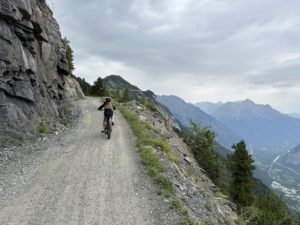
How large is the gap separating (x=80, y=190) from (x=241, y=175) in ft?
169

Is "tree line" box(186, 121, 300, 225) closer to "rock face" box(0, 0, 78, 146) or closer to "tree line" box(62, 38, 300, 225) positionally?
"tree line" box(62, 38, 300, 225)

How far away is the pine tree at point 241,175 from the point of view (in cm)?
5925

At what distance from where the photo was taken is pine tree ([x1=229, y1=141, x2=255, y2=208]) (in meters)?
59.2

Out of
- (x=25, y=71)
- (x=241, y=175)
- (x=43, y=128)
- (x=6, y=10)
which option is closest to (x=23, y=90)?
(x=25, y=71)

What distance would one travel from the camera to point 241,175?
62438mm

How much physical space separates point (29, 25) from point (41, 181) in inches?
566

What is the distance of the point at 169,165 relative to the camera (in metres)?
20.4

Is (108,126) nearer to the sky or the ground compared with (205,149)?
nearer to the sky

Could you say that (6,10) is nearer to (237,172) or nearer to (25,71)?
(25,71)

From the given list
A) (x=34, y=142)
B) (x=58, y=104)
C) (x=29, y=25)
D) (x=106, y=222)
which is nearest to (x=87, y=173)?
(x=106, y=222)

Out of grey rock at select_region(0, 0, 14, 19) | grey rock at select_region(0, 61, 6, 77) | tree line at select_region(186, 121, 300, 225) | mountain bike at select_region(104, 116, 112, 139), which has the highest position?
grey rock at select_region(0, 0, 14, 19)

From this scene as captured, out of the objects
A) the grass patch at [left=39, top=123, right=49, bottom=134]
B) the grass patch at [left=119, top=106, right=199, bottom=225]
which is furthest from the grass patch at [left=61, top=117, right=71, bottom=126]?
the grass patch at [left=119, top=106, right=199, bottom=225]

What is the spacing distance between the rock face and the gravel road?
252 cm

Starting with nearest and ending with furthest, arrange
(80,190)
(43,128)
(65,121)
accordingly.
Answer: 1. (80,190)
2. (43,128)
3. (65,121)
